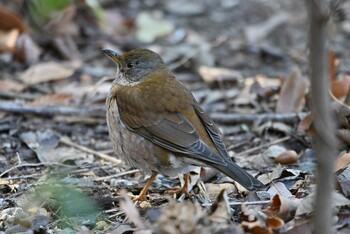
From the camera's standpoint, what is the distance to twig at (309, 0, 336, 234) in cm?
325

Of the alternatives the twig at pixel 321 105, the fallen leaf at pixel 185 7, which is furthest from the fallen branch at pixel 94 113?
the fallen leaf at pixel 185 7

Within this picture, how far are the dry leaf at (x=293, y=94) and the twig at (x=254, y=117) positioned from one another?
0.18 meters

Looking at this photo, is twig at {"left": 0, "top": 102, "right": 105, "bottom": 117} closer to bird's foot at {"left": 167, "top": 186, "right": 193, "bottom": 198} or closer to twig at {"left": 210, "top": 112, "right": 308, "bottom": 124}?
twig at {"left": 210, "top": 112, "right": 308, "bottom": 124}

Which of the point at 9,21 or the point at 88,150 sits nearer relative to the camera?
the point at 88,150

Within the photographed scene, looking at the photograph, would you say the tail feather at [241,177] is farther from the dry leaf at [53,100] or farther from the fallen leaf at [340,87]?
the dry leaf at [53,100]

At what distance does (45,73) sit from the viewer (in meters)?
8.63

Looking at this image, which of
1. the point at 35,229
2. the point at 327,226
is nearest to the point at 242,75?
the point at 35,229

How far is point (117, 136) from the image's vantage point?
596 centimetres

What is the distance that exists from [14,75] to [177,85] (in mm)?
3324

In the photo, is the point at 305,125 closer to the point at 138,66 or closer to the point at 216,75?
the point at 138,66

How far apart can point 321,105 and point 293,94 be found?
4.35 meters

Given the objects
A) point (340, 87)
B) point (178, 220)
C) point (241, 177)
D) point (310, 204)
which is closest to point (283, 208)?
point (310, 204)

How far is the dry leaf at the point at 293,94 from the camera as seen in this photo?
758cm

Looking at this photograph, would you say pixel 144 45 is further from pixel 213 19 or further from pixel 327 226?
pixel 327 226
